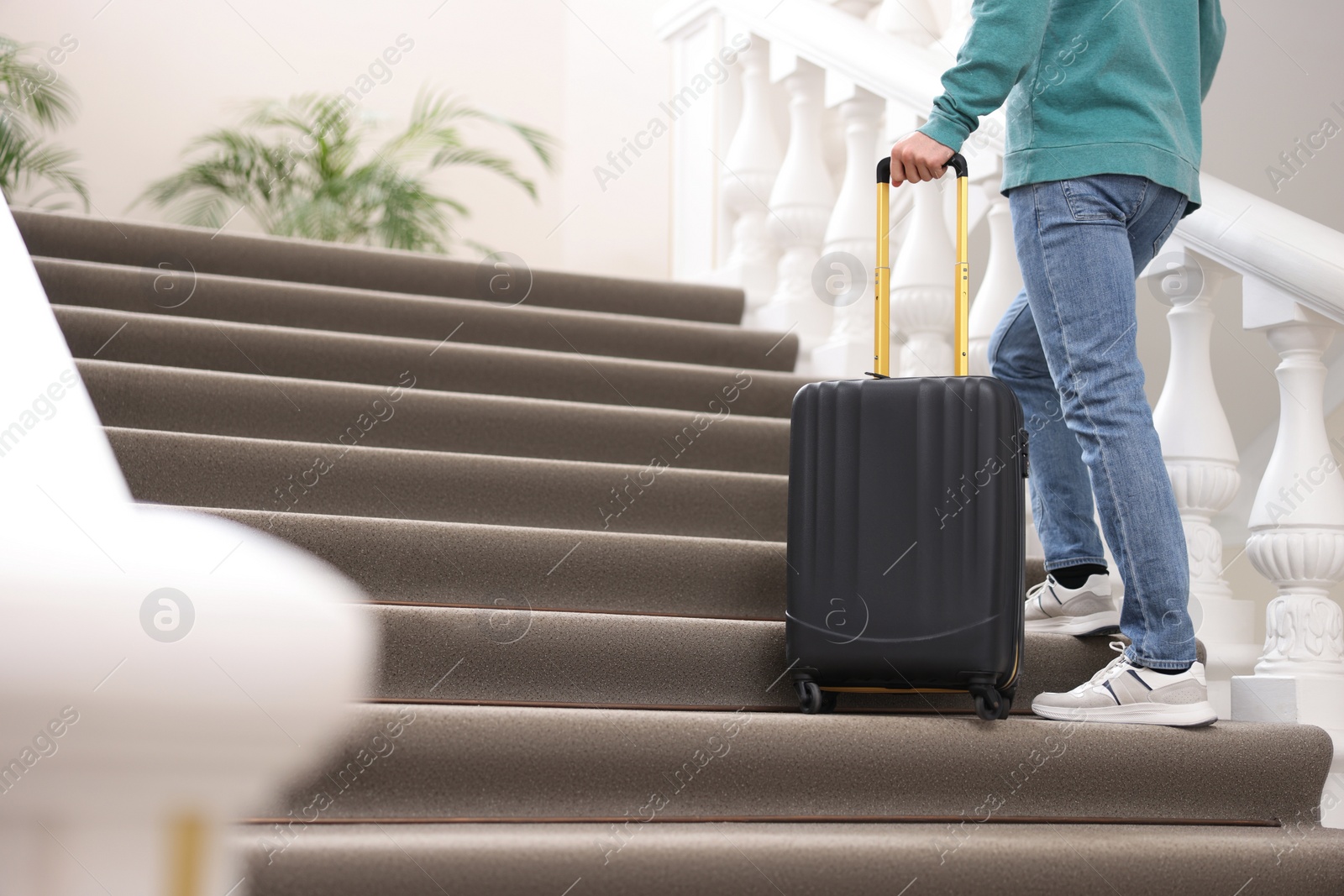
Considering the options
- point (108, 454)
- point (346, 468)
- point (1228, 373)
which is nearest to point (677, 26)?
point (1228, 373)

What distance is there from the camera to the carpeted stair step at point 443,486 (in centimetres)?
194

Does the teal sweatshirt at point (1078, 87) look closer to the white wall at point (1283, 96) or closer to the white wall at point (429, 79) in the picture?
the white wall at point (1283, 96)

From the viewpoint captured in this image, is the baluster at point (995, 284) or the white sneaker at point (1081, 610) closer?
the white sneaker at point (1081, 610)

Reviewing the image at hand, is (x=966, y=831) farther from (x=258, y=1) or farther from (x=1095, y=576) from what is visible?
(x=258, y=1)

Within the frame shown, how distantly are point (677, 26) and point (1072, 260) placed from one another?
2.52 m

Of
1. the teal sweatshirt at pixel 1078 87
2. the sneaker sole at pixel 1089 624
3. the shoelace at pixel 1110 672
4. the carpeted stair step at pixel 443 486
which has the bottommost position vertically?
the shoelace at pixel 1110 672

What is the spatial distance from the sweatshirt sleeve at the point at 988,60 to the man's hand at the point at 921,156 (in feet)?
0.03

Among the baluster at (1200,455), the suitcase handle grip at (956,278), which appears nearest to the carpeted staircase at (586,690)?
the baluster at (1200,455)

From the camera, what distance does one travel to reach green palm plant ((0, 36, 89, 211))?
409 cm

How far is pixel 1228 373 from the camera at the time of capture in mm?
3293

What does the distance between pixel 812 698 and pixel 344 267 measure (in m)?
1.99

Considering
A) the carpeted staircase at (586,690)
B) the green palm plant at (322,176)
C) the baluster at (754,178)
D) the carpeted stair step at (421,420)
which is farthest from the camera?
the green palm plant at (322,176)

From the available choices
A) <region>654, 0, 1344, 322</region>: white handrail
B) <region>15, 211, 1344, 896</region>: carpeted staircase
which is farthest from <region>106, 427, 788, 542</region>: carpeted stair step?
<region>654, 0, 1344, 322</region>: white handrail

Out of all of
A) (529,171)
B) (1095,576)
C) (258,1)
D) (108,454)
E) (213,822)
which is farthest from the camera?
(529,171)
